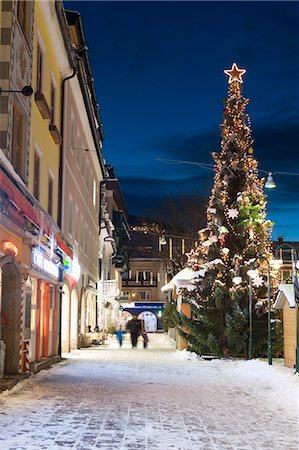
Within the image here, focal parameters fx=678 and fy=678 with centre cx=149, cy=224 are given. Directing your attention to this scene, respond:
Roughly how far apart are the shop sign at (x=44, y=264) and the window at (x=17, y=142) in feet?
6.88

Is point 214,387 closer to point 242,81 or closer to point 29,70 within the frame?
point 29,70

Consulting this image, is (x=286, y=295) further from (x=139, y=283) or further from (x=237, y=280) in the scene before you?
(x=139, y=283)

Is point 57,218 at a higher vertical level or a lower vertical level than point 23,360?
higher

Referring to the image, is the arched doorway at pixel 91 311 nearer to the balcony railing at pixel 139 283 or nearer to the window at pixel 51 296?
the window at pixel 51 296

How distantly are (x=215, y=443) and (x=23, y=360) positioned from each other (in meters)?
8.52

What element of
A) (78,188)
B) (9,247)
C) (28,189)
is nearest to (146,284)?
(78,188)

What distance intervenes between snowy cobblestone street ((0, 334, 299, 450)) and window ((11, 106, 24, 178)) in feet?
17.0

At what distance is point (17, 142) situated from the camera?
1692cm

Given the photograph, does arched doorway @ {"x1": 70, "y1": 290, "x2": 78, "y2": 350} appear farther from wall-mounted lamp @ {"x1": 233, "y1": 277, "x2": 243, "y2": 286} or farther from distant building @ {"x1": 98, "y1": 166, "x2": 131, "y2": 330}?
distant building @ {"x1": 98, "y1": 166, "x2": 131, "y2": 330}

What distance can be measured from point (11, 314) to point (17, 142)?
4.36 meters

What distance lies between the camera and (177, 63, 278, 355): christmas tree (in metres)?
25.1

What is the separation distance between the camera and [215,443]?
8562 mm

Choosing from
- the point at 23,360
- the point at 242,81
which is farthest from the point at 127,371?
the point at 242,81

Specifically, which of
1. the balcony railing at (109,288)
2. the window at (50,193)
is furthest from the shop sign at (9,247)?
the balcony railing at (109,288)
